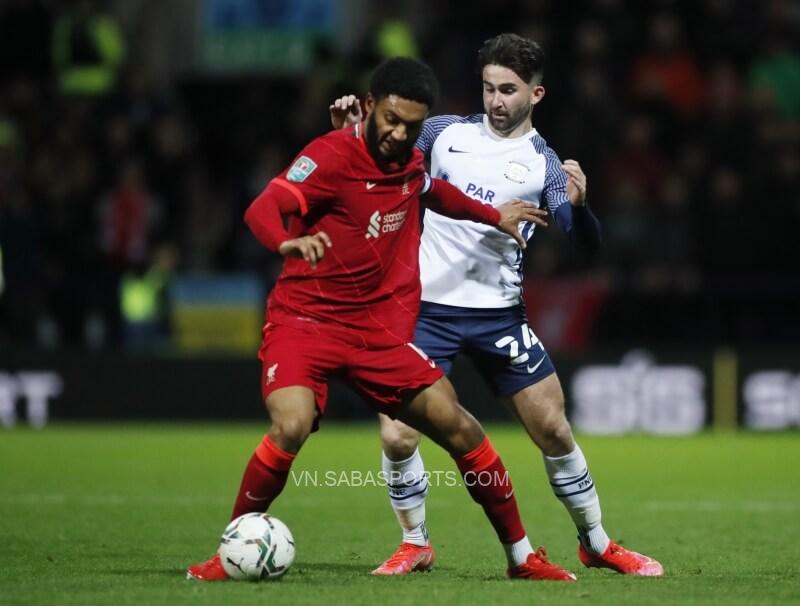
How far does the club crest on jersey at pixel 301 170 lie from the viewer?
6176mm

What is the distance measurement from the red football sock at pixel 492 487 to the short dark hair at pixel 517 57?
1611 mm

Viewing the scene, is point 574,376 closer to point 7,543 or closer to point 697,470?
point 697,470

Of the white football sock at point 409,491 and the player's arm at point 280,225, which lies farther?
the white football sock at point 409,491

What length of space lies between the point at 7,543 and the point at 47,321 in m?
7.92

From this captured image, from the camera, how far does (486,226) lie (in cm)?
717

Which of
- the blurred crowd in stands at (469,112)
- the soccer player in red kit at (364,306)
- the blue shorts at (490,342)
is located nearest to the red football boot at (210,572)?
the soccer player in red kit at (364,306)

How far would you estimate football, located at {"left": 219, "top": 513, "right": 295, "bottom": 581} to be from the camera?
20.1 ft

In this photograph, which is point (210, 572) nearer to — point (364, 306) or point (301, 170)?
point (364, 306)

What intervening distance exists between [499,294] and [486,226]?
305 mm

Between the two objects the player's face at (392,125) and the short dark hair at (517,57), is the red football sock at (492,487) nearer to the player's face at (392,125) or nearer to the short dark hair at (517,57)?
→ the player's face at (392,125)

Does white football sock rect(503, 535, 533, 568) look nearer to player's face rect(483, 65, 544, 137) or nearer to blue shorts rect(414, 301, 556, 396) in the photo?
blue shorts rect(414, 301, 556, 396)

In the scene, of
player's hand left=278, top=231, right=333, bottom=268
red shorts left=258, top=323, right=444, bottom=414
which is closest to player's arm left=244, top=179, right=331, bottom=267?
player's hand left=278, top=231, right=333, bottom=268

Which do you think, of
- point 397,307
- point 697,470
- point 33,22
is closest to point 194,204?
point 33,22

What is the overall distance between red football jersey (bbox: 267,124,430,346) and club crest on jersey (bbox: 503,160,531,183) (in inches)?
29.1
